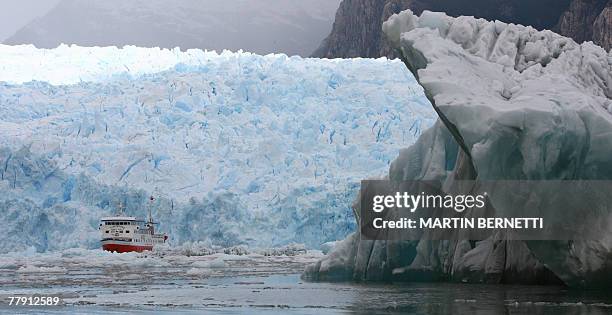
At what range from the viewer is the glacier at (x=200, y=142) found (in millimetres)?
23391

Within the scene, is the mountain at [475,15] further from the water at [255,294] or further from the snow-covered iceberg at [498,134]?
the water at [255,294]

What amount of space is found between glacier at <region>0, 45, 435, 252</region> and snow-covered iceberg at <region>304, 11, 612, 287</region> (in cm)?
966

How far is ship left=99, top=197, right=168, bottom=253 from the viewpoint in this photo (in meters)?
24.2

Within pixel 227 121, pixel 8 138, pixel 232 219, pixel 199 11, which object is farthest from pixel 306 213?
pixel 199 11

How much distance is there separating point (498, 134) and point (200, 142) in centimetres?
1782

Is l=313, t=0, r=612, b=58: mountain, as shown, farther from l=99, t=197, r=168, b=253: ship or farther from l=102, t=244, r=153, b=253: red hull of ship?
l=102, t=244, r=153, b=253: red hull of ship

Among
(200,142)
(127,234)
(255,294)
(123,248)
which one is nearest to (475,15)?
(200,142)

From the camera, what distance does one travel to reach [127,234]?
976 inches

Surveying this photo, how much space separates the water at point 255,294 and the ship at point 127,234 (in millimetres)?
6558

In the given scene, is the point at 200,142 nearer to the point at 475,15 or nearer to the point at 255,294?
the point at 255,294

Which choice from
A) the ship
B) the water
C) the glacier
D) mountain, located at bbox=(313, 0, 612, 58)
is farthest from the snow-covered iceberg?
mountain, located at bbox=(313, 0, 612, 58)

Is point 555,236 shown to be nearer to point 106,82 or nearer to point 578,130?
point 578,130

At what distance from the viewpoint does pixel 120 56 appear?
32.8 metres

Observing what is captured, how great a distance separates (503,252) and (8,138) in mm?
16682
